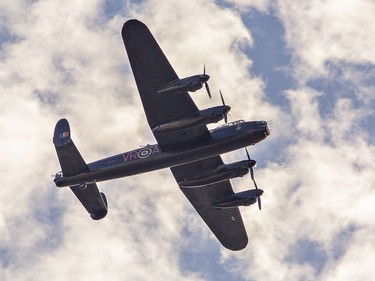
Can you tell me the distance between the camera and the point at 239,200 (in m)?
43.3

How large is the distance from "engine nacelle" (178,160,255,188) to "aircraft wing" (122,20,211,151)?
417cm

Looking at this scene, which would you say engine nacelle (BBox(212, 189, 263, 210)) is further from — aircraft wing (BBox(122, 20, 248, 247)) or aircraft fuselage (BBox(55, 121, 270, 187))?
aircraft fuselage (BBox(55, 121, 270, 187))

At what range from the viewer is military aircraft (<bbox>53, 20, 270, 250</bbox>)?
35.2m

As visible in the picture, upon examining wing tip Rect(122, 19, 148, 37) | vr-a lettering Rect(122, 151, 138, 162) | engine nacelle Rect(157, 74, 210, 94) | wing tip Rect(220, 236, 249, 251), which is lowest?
wing tip Rect(220, 236, 249, 251)

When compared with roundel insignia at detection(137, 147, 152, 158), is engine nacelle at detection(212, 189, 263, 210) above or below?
below

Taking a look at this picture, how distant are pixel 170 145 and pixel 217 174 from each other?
497 centimetres

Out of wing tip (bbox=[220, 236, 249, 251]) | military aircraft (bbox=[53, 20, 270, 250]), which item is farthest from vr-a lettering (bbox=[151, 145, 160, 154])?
wing tip (bbox=[220, 236, 249, 251])

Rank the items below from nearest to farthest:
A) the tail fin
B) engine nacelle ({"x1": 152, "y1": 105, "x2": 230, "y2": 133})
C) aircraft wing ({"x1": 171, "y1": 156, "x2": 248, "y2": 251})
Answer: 1. engine nacelle ({"x1": 152, "y1": 105, "x2": 230, "y2": 133})
2. the tail fin
3. aircraft wing ({"x1": 171, "y1": 156, "x2": 248, "y2": 251})

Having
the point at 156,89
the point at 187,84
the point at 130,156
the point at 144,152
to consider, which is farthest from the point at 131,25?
the point at 130,156

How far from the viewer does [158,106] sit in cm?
3675

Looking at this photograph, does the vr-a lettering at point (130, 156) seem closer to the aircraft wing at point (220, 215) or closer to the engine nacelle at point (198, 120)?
the engine nacelle at point (198, 120)

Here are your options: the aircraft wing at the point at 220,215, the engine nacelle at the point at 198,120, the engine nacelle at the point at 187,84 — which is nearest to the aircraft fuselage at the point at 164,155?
the engine nacelle at the point at 198,120

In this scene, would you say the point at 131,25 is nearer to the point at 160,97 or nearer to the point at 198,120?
the point at 160,97

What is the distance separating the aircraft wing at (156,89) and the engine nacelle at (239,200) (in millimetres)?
7197
